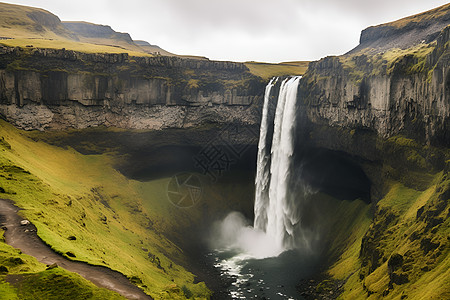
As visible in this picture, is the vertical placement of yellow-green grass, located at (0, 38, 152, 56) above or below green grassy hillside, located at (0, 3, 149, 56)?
below

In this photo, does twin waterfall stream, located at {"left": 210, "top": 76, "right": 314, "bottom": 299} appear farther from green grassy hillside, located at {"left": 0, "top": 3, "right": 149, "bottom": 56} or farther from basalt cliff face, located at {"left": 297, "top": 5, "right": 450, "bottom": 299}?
green grassy hillside, located at {"left": 0, "top": 3, "right": 149, "bottom": 56}

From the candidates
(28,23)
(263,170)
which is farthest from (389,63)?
(28,23)

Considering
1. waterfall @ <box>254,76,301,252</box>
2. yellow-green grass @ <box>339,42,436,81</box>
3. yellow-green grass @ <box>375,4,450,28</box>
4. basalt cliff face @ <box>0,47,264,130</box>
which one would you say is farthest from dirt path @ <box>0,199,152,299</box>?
yellow-green grass @ <box>375,4,450,28</box>

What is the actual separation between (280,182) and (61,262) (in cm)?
3497

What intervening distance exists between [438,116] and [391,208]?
9.18 m

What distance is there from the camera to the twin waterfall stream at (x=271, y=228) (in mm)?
39750

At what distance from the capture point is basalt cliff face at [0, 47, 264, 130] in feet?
166

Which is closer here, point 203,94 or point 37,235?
point 37,235

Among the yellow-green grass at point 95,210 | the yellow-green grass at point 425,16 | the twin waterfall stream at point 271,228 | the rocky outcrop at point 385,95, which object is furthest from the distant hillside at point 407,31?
the yellow-green grass at point 95,210

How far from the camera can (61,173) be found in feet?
153

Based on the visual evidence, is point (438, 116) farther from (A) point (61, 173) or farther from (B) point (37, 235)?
(A) point (61, 173)

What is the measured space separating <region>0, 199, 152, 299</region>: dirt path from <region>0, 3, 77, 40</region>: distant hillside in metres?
98.9

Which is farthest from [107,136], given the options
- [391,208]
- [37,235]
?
[391,208]

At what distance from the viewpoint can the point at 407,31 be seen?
61156 mm
